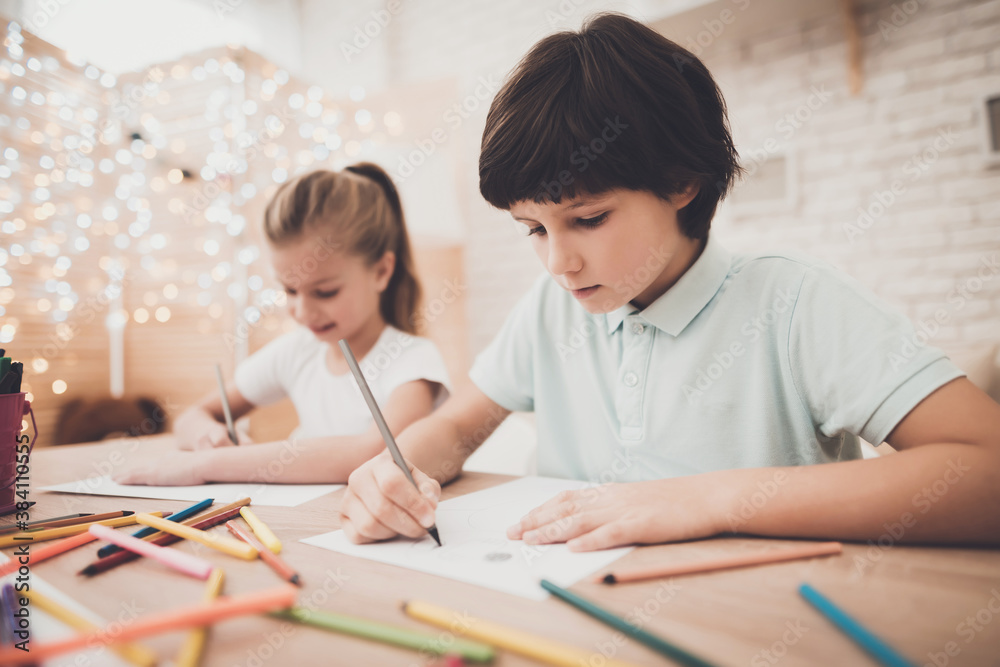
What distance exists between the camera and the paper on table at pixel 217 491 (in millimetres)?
685

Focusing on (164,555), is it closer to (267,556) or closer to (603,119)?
(267,556)

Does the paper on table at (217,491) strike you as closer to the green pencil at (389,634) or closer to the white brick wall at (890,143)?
the green pencil at (389,634)

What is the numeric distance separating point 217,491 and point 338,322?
46cm

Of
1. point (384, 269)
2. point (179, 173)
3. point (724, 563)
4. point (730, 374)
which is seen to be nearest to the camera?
point (724, 563)

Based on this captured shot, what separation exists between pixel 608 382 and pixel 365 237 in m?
0.62

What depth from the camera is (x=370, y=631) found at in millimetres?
311

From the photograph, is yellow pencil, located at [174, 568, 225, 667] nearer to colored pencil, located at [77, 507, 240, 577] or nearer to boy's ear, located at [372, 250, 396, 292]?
colored pencil, located at [77, 507, 240, 577]

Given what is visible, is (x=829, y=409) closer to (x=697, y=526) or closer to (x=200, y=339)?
(x=697, y=526)

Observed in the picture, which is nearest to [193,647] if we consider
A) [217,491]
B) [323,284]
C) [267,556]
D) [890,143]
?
[267,556]

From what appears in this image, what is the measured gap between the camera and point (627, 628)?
1.01ft

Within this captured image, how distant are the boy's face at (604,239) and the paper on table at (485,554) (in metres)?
0.28

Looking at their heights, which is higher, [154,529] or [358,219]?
[358,219]

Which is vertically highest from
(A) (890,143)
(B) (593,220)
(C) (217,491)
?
(A) (890,143)

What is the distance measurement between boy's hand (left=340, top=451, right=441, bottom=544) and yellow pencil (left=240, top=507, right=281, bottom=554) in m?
0.07
